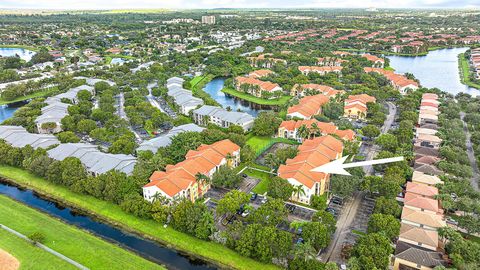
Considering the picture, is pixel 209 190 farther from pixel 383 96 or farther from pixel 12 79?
pixel 12 79

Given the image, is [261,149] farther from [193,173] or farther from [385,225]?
[385,225]

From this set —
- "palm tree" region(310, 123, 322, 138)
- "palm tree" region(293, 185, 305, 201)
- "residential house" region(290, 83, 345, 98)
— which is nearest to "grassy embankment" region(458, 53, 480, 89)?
"residential house" region(290, 83, 345, 98)

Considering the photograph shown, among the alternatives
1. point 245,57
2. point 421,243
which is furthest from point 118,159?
point 245,57

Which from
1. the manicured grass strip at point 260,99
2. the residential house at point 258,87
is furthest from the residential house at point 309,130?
the residential house at point 258,87

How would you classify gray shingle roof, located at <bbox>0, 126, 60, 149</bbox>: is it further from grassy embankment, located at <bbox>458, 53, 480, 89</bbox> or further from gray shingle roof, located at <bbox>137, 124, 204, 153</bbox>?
grassy embankment, located at <bbox>458, 53, 480, 89</bbox>

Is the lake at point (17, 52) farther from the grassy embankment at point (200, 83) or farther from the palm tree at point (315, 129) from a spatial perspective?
the palm tree at point (315, 129)

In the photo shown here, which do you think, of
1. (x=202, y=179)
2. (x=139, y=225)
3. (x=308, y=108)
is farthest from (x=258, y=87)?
(x=139, y=225)
